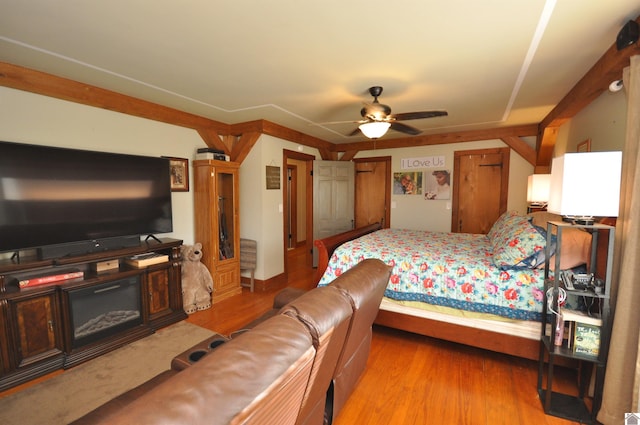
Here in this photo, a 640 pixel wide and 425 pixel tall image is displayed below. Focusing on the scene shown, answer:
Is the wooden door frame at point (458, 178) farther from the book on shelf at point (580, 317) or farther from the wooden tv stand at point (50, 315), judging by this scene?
the wooden tv stand at point (50, 315)

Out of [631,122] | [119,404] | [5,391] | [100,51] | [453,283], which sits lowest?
[5,391]

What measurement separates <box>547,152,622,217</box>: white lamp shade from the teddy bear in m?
3.49

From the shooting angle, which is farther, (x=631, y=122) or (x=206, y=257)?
(x=206, y=257)

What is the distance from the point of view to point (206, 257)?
12.0 feet

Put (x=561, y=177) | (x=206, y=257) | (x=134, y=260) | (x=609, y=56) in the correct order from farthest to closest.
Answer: (x=206, y=257) < (x=134, y=260) < (x=609, y=56) < (x=561, y=177)

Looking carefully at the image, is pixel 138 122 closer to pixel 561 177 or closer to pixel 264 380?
pixel 264 380

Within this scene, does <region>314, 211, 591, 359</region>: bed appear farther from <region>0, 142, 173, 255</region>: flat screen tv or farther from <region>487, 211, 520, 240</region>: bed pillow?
<region>0, 142, 173, 255</region>: flat screen tv

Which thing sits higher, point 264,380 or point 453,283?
point 264,380

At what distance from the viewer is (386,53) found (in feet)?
6.79

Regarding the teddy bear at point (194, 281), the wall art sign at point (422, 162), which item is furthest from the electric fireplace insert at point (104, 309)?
the wall art sign at point (422, 162)

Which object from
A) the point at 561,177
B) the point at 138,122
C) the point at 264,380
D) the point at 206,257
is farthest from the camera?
the point at 206,257

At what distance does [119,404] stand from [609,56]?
3.63 m

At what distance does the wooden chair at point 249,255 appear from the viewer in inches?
159

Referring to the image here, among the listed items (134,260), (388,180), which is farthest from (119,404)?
(388,180)
